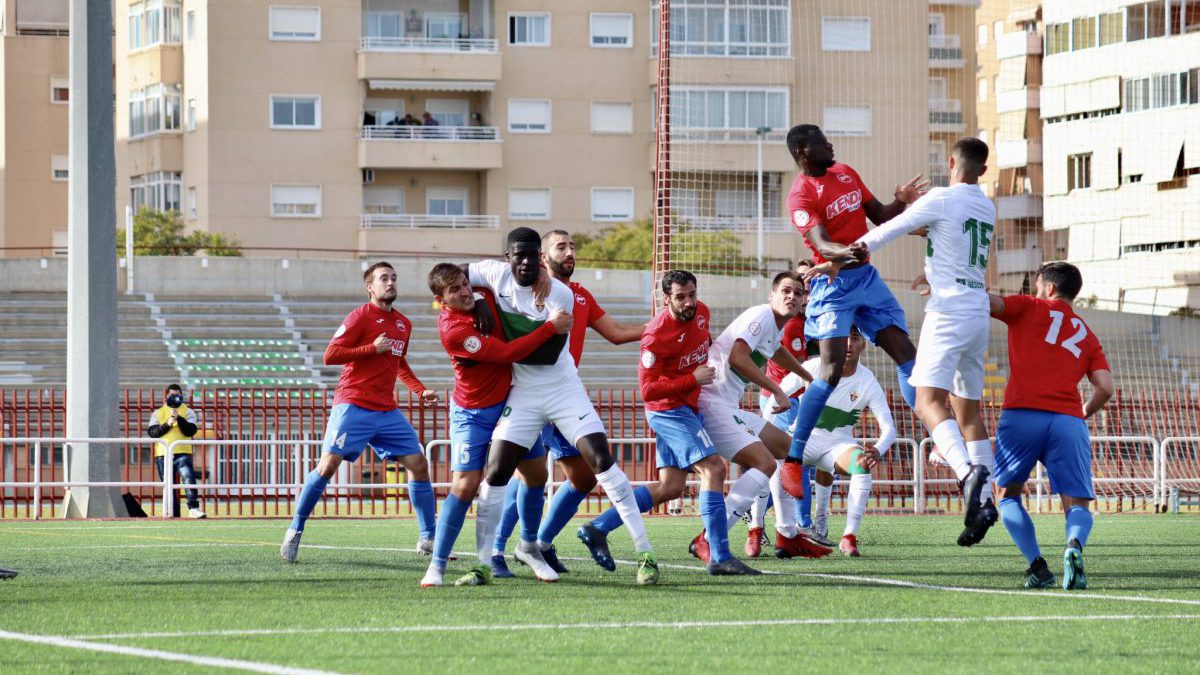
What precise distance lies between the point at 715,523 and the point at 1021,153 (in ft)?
200

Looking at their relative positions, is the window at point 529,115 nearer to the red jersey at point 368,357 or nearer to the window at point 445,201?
the window at point 445,201

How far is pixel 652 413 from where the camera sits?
10.8m

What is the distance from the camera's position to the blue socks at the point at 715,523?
10539mm

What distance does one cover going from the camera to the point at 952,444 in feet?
33.4

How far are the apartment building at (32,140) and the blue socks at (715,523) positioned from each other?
59.9 m

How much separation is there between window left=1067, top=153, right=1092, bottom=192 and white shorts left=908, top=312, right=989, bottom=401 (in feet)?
164

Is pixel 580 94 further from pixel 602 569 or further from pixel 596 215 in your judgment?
pixel 602 569

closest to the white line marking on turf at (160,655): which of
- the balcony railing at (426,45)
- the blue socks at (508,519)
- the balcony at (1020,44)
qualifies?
the blue socks at (508,519)

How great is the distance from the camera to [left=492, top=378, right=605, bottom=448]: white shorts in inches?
390

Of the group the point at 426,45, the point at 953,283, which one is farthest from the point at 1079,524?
the point at 426,45

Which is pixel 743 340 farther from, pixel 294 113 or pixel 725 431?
pixel 294 113

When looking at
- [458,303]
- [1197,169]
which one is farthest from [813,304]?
[1197,169]

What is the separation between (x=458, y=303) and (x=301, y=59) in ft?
172

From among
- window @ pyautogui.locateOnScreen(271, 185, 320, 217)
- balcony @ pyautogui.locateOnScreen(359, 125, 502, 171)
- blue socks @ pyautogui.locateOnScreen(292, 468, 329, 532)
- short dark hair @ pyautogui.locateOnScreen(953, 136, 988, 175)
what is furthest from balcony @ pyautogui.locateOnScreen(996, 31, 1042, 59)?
short dark hair @ pyautogui.locateOnScreen(953, 136, 988, 175)
